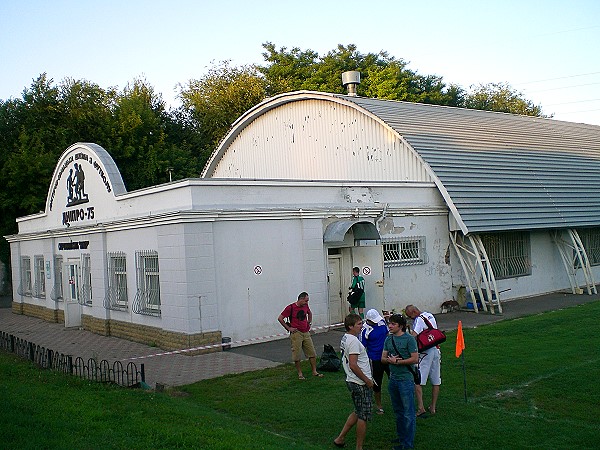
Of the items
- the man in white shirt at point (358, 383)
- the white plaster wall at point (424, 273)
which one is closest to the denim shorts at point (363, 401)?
the man in white shirt at point (358, 383)

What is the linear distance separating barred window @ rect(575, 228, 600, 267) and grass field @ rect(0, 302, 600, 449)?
543 inches

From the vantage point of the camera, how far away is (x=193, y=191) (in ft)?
50.4

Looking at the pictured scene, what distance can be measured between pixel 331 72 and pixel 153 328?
33.7 meters

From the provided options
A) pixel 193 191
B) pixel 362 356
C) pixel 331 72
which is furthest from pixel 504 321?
pixel 331 72

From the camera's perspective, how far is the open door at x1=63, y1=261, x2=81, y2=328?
21406mm

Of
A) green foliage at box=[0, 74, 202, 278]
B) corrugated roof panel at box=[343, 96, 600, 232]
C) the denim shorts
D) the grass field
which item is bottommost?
the grass field

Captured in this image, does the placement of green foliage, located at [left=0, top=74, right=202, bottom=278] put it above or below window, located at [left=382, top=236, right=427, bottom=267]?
above

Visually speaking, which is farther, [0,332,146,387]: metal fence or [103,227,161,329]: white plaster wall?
[103,227,161,329]: white plaster wall

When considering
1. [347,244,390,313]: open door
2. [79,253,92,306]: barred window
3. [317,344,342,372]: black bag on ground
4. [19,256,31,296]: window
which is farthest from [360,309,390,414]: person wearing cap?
[19,256,31,296]: window

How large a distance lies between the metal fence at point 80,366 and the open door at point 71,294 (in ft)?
14.3

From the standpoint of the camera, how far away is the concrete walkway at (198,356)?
42.8ft

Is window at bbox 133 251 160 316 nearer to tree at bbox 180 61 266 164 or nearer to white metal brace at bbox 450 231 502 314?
white metal brace at bbox 450 231 502 314

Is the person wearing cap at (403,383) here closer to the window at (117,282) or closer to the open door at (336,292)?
the open door at (336,292)

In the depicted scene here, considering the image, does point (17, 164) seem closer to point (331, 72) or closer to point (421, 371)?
point (331, 72)
